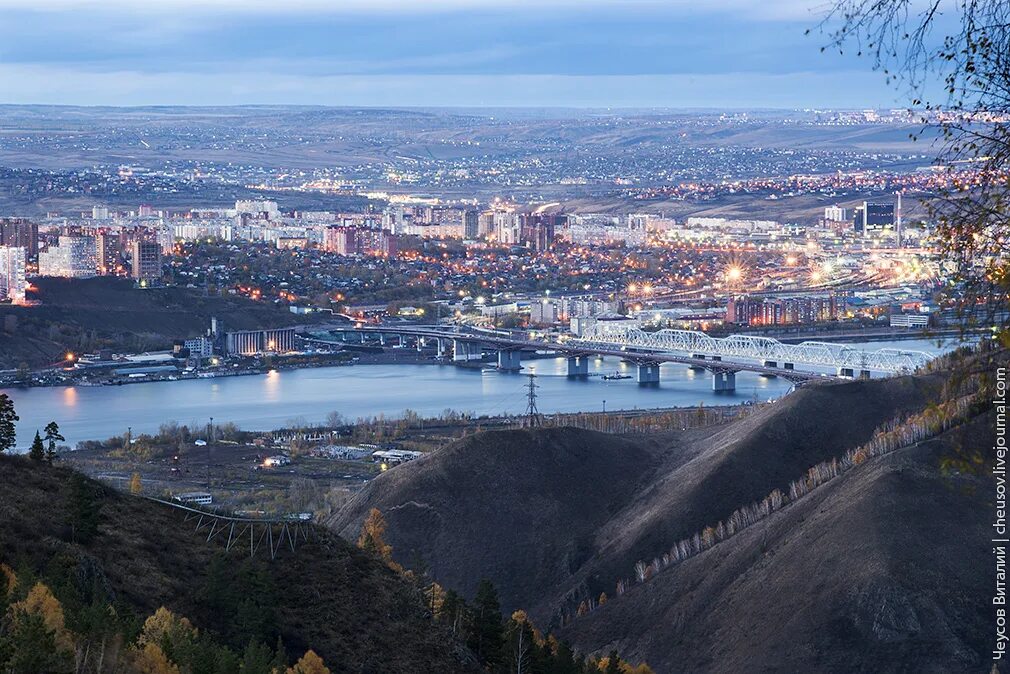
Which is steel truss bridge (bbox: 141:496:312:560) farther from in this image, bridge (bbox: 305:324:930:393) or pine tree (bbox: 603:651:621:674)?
bridge (bbox: 305:324:930:393)

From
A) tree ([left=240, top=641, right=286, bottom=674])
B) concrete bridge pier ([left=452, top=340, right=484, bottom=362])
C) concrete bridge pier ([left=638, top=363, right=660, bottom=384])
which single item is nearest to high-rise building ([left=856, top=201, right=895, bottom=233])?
concrete bridge pier ([left=452, top=340, right=484, bottom=362])

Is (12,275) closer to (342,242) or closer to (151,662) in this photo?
(342,242)

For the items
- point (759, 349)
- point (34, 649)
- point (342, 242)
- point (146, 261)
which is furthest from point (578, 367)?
point (34, 649)

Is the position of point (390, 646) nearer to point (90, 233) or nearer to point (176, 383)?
point (176, 383)

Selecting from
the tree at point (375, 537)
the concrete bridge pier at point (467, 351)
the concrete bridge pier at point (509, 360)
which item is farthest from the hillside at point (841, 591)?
the concrete bridge pier at point (467, 351)

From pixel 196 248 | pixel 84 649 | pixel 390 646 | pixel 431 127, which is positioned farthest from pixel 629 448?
pixel 431 127

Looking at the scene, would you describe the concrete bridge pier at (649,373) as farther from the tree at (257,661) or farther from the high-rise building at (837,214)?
the high-rise building at (837,214)

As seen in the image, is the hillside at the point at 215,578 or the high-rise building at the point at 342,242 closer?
the hillside at the point at 215,578
